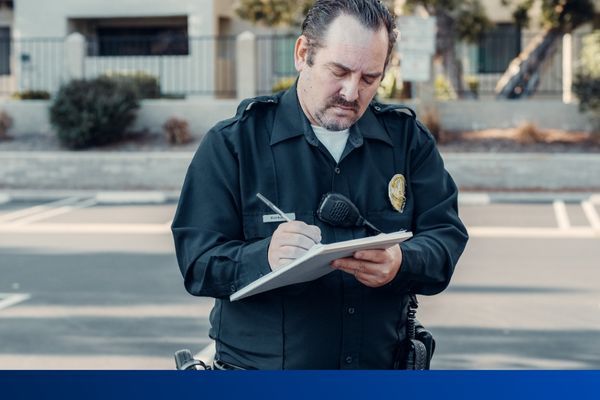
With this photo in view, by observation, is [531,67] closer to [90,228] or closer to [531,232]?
[531,232]

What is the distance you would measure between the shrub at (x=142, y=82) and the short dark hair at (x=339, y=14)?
65.7ft

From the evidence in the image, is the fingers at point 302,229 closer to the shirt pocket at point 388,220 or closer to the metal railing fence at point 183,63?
the shirt pocket at point 388,220

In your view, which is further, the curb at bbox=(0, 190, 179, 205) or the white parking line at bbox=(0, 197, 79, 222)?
the curb at bbox=(0, 190, 179, 205)

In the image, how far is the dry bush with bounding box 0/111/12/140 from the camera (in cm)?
2244

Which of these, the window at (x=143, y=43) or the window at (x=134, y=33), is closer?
the window at (x=143, y=43)

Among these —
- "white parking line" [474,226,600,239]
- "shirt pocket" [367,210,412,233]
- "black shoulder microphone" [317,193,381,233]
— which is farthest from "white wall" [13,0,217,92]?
"black shoulder microphone" [317,193,381,233]

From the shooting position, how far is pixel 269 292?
2723 millimetres

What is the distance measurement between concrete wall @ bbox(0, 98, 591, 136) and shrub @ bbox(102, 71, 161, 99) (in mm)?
673

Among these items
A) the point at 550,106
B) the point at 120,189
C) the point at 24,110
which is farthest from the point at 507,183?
the point at 24,110

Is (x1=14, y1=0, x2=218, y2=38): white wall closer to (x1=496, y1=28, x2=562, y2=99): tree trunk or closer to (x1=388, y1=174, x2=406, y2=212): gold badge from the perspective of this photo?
(x1=496, y1=28, x2=562, y2=99): tree trunk

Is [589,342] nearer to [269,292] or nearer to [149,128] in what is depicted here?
[269,292]

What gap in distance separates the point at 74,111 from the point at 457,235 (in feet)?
62.5

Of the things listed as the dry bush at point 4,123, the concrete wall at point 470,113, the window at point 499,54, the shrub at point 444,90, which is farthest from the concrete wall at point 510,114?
the dry bush at point 4,123

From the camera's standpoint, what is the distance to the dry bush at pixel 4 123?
22.4 m
